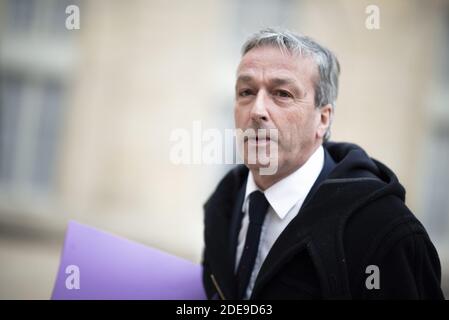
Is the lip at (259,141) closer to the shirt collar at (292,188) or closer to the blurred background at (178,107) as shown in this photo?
the shirt collar at (292,188)

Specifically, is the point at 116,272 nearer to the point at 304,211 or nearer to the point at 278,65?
the point at 304,211

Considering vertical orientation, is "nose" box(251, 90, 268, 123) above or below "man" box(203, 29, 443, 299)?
above

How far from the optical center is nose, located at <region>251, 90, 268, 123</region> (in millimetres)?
1747

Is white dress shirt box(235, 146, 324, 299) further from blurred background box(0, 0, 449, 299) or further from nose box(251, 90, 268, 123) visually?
blurred background box(0, 0, 449, 299)

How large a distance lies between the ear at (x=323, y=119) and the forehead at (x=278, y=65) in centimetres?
17

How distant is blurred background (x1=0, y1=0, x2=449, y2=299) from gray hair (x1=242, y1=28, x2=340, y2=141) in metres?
4.93

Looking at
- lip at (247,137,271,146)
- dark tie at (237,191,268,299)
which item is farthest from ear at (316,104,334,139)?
dark tie at (237,191,268,299)

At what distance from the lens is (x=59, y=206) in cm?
748

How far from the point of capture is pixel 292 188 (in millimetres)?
1803

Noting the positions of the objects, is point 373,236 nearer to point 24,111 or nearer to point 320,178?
point 320,178
